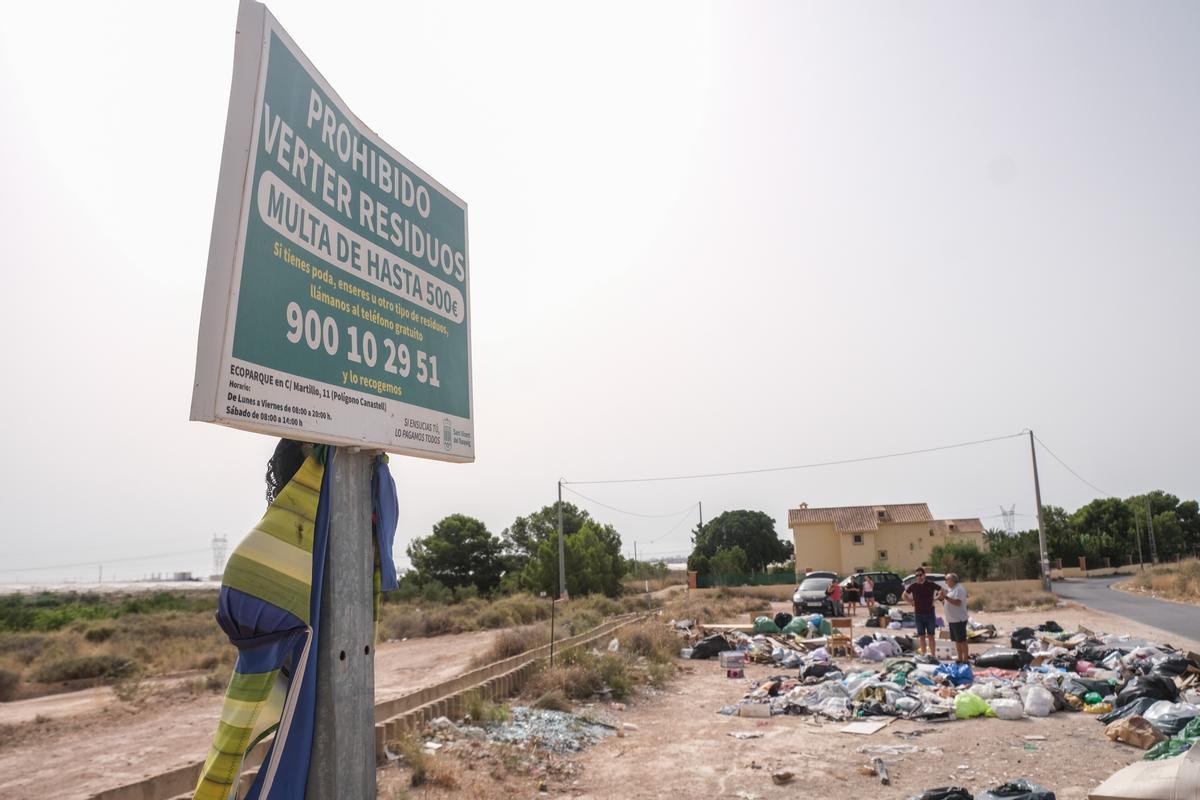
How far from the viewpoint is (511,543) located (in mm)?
50156

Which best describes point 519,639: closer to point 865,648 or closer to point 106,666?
point 865,648

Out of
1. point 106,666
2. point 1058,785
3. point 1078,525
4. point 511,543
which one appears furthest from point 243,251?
point 1078,525

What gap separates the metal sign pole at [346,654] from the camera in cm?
275

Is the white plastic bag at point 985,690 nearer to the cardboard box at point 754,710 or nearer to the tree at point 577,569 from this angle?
the cardboard box at point 754,710

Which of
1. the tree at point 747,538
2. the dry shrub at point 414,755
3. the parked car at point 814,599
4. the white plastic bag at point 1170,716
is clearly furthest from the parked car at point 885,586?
the tree at point 747,538

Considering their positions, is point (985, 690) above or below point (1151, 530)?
below

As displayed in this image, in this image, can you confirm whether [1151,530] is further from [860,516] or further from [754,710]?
[754,710]

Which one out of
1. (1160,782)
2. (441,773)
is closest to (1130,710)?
(1160,782)

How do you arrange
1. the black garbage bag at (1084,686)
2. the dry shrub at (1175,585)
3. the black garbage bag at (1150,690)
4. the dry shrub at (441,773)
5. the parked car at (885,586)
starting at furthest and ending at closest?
1. the parked car at (885,586)
2. the dry shrub at (1175,585)
3. the black garbage bag at (1084,686)
4. the black garbage bag at (1150,690)
5. the dry shrub at (441,773)

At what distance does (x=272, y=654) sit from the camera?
263cm

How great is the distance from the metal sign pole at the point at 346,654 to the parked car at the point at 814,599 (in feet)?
73.2

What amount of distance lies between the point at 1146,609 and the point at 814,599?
32.7ft

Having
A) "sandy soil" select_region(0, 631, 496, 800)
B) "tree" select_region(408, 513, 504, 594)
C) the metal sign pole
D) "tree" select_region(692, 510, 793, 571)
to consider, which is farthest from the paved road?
"tree" select_region(692, 510, 793, 571)

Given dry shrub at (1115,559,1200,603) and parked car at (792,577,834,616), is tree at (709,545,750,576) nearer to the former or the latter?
dry shrub at (1115,559,1200,603)
